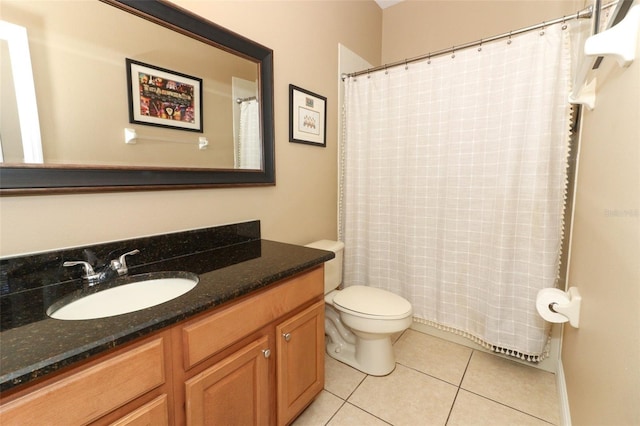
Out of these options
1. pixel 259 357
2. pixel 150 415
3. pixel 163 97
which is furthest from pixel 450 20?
pixel 150 415

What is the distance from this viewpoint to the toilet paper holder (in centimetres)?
123

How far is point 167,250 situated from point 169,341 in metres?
0.54

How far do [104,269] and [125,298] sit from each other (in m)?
0.14

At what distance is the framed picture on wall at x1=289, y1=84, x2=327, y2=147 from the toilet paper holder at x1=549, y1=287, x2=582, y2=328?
5.12 ft

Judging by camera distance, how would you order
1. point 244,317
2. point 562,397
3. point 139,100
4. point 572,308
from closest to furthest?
point 244,317, point 139,100, point 572,308, point 562,397

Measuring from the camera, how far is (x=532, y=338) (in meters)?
1.59

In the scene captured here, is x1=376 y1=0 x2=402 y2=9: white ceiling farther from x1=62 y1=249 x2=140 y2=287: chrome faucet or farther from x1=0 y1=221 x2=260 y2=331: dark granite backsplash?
x1=62 y1=249 x2=140 y2=287: chrome faucet

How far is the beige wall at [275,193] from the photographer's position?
3.12 feet

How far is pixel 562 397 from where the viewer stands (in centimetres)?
143

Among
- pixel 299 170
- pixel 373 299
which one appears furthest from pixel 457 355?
pixel 299 170

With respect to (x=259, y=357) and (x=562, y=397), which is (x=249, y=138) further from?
(x=562, y=397)

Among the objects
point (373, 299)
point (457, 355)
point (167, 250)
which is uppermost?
point (167, 250)

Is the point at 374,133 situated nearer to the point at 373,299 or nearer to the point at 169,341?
the point at 373,299

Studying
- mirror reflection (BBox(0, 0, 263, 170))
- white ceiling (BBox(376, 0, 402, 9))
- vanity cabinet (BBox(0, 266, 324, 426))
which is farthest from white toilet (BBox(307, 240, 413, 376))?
white ceiling (BBox(376, 0, 402, 9))
